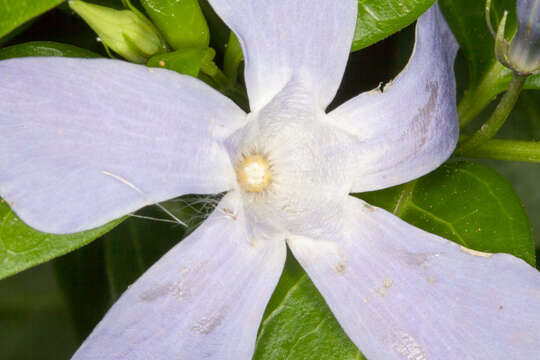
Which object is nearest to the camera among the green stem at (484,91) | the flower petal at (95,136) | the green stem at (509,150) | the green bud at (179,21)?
the flower petal at (95,136)

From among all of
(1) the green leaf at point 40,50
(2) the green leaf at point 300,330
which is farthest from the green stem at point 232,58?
(2) the green leaf at point 300,330

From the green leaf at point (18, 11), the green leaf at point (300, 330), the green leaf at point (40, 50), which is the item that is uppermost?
the green leaf at point (18, 11)

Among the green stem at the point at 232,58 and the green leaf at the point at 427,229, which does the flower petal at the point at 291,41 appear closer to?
the green stem at the point at 232,58

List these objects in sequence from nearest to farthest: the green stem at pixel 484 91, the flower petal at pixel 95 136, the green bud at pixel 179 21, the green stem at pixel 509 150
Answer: the flower petal at pixel 95 136 < the green bud at pixel 179 21 < the green stem at pixel 509 150 < the green stem at pixel 484 91

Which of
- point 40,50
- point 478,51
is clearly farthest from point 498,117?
point 40,50

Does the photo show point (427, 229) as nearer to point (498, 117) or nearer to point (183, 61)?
point (498, 117)

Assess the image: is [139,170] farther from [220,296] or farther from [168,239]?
[168,239]
